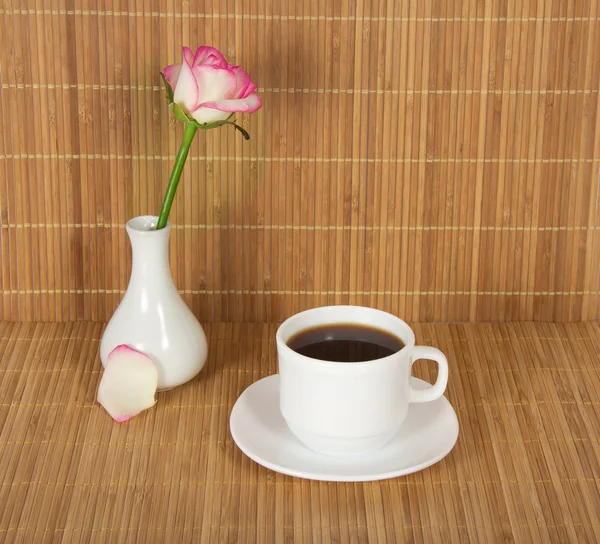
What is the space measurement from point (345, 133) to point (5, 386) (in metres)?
0.39

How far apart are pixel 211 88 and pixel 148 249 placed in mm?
148

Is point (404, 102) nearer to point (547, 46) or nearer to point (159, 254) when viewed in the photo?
point (547, 46)

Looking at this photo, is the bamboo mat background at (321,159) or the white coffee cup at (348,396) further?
the bamboo mat background at (321,159)

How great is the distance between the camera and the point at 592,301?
3.29ft

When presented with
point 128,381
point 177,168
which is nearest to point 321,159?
point 177,168

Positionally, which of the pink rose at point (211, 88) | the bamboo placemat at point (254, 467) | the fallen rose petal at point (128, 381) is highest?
the pink rose at point (211, 88)

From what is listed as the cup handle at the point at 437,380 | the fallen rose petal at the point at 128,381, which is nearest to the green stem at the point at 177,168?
the fallen rose petal at the point at 128,381

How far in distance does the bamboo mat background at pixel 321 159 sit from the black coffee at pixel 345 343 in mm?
193

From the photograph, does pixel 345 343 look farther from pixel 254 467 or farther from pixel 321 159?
pixel 321 159

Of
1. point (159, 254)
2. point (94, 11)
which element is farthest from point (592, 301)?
point (94, 11)

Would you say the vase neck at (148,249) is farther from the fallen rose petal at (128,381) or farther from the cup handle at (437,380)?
the cup handle at (437,380)

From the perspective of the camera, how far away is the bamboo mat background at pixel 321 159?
91cm

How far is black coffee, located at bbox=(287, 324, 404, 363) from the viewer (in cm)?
77

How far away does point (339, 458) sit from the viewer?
2.48 ft
